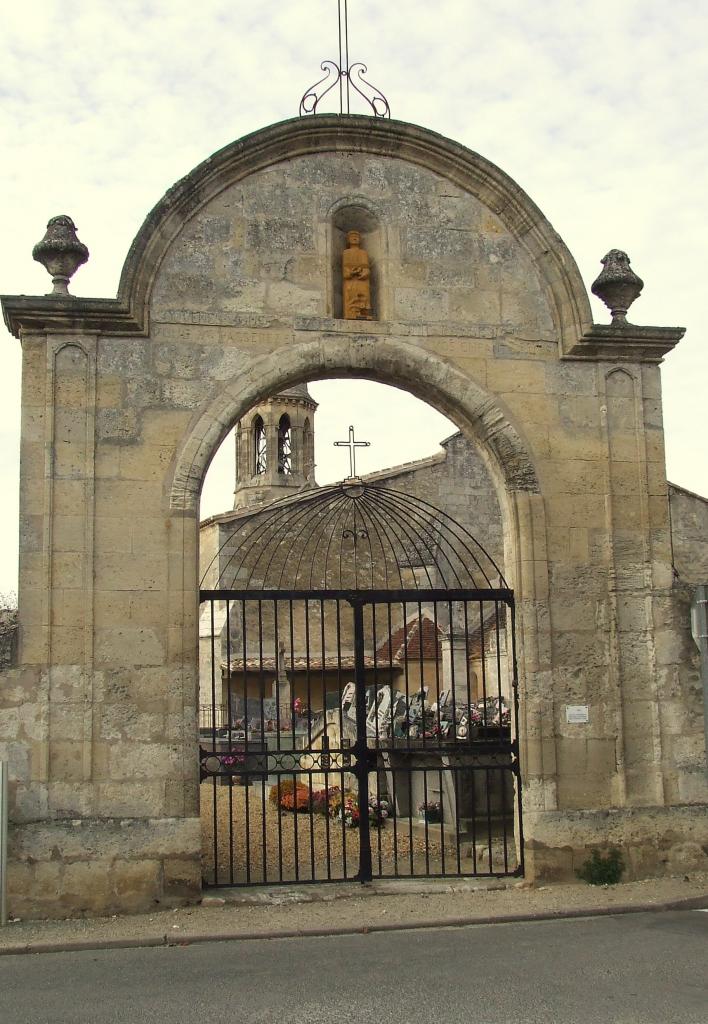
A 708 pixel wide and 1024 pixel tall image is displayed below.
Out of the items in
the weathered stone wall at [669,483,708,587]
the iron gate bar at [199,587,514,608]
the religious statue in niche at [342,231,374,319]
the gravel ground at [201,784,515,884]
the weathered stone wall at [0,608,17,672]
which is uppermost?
the religious statue in niche at [342,231,374,319]

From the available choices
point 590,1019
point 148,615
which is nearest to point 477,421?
point 148,615

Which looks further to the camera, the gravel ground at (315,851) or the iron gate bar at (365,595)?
the gravel ground at (315,851)

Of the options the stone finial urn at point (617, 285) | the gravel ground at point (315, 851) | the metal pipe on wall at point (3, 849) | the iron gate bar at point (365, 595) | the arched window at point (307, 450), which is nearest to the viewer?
the metal pipe on wall at point (3, 849)

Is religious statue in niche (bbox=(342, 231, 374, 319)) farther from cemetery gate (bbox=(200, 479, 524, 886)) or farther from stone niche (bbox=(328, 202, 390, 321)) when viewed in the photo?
cemetery gate (bbox=(200, 479, 524, 886))

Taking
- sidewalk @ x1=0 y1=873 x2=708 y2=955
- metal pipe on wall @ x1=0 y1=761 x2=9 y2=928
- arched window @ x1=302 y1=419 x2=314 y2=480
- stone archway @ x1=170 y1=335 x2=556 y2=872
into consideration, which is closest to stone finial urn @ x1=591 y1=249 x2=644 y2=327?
stone archway @ x1=170 y1=335 x2=556 y2=872

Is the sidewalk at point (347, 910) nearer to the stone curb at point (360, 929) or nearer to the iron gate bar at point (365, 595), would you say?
the stone curb at point (360, 929)

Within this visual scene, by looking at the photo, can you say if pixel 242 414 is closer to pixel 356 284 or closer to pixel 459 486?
pixel 356 284

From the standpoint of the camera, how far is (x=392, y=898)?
25.8ft

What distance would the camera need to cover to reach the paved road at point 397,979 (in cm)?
538

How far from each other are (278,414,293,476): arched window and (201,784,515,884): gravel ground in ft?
59.6

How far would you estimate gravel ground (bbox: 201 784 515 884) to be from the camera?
27.6ft

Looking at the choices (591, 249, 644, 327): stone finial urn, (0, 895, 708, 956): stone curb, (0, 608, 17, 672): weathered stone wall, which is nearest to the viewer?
(0, 895, 708, 956): stone curb

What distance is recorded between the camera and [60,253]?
8.10m

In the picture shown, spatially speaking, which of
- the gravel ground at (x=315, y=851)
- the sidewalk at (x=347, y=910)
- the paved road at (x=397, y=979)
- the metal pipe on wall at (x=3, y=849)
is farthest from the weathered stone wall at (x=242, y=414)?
the paved road at (x=397, y=979)
